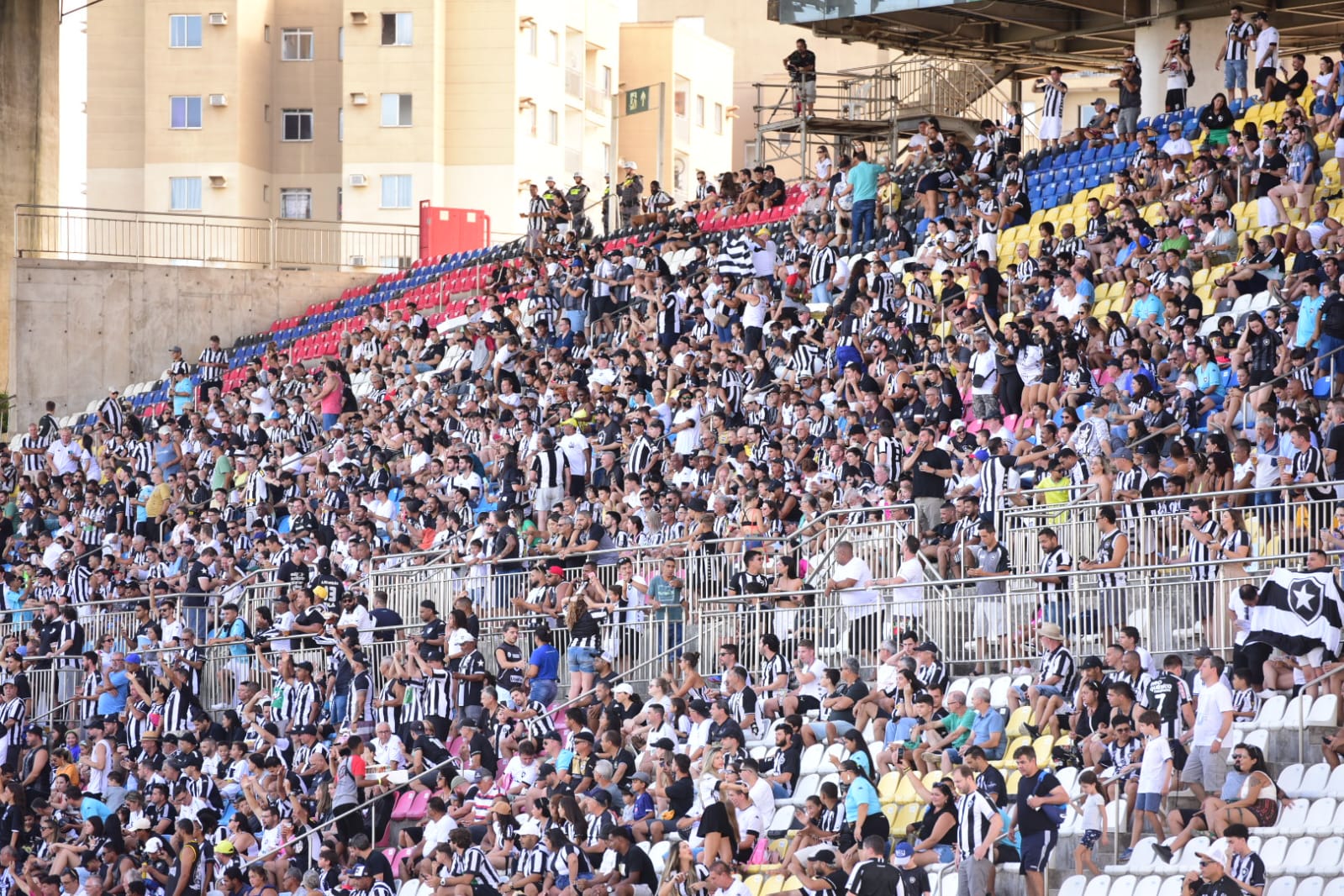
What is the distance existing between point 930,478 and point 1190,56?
39.1 ft

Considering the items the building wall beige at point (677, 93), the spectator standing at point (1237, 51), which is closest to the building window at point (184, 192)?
the building wall beige at point (677, 93)

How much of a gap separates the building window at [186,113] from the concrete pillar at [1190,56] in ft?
117

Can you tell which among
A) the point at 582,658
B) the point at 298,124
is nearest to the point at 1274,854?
the point at 582,658

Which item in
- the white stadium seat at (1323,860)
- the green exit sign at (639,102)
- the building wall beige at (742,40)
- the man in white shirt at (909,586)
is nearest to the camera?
the white stadium seat at (1323,860)

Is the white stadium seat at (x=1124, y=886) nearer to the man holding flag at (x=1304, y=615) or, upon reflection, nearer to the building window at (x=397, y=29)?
the man holding flag at (x=1304, y=615)

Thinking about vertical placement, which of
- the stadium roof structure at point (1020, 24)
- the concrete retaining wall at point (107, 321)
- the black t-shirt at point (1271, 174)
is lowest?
the concrete retaining wall at point (107, 321)

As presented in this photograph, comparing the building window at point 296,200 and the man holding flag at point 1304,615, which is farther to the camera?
the building window at point 296,200

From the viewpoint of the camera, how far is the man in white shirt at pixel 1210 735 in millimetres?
13602

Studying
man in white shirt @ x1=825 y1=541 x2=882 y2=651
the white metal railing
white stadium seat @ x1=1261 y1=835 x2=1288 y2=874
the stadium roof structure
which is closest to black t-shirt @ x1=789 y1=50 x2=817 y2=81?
the stadium roof structure

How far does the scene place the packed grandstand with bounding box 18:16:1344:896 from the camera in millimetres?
14320

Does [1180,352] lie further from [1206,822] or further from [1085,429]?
[1206,822]

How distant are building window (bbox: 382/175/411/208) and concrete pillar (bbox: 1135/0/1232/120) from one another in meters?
31.9

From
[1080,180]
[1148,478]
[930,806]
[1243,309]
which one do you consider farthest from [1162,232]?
[930,806]

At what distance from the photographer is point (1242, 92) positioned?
86.0 feet
